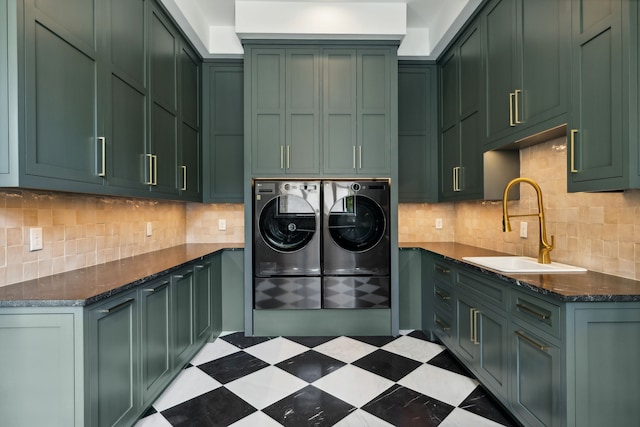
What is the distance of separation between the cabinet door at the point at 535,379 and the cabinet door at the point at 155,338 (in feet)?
6.41

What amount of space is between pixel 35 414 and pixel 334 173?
2314 mm

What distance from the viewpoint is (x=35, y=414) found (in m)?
1.23

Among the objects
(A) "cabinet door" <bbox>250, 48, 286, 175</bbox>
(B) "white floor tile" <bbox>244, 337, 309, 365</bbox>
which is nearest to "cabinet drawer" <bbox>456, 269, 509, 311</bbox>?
(B) "white floor tile" <bbox>244, 337, 309, 365</bbox>

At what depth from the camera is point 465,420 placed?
1751 millimetres

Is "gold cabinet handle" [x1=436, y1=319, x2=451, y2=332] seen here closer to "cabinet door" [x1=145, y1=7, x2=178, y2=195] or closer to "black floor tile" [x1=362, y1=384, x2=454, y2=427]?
"black floor tile" [x1=362, y1=384, x2=454, y2=427]

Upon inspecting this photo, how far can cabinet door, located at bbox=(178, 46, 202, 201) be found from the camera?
268cm

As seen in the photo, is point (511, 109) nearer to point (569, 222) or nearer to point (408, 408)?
point (569, 222)

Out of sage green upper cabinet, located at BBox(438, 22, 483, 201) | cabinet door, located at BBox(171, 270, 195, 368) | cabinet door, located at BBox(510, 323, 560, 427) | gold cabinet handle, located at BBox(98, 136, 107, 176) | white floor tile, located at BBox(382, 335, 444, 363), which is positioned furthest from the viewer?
white floor tile, located at BBox(382, 335, 444, 363)

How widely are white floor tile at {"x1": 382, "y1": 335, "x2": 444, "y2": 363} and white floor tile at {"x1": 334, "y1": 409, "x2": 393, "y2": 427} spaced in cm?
82

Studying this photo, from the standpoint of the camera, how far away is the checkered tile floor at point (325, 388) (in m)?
1.77

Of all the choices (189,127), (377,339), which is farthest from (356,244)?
(189,127)

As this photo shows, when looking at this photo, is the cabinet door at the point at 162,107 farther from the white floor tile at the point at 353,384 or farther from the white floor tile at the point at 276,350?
the white floor tile at the point at 353,384

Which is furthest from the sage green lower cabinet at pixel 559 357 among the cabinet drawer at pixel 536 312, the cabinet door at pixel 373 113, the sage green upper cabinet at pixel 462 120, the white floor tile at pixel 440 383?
the cabinet door at pixel 373 113

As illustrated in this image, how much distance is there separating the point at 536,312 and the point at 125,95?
2.44 metres
